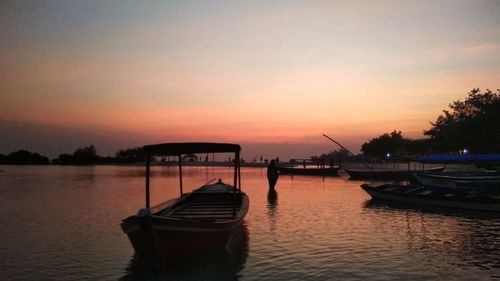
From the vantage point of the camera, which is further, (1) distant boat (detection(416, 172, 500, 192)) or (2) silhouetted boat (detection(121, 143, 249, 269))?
(1) distant boat (detection(416, 172, 500, 192))

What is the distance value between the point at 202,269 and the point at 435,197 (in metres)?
17.2

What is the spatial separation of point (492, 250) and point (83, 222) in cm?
1647

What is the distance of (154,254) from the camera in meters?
9.70

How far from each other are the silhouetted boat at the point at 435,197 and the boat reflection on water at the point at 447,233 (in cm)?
32

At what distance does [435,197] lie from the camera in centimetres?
2342

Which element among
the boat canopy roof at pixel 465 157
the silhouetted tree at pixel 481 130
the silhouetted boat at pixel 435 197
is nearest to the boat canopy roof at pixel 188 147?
the silhouetted boat at pixel 435 197

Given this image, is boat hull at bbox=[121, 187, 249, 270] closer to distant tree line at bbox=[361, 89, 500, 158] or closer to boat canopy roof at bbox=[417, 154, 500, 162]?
boat canopy roof at bbox=[417, 154, 500, 162]

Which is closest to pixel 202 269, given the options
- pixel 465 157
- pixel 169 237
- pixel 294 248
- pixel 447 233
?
pixel 169 237

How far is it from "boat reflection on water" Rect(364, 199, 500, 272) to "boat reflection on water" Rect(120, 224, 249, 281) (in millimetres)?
5288

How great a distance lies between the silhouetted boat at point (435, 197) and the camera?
21.4m

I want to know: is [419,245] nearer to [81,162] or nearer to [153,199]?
[153,199]

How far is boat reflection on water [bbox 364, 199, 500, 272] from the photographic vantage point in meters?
12.4

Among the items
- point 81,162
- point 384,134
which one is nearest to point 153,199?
point 384,134

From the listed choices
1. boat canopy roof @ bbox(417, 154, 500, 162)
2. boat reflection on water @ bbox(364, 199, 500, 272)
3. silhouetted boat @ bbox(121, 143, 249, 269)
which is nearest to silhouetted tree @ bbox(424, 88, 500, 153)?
boat canopy roof @ bbox(417, 154, 500, 162)
